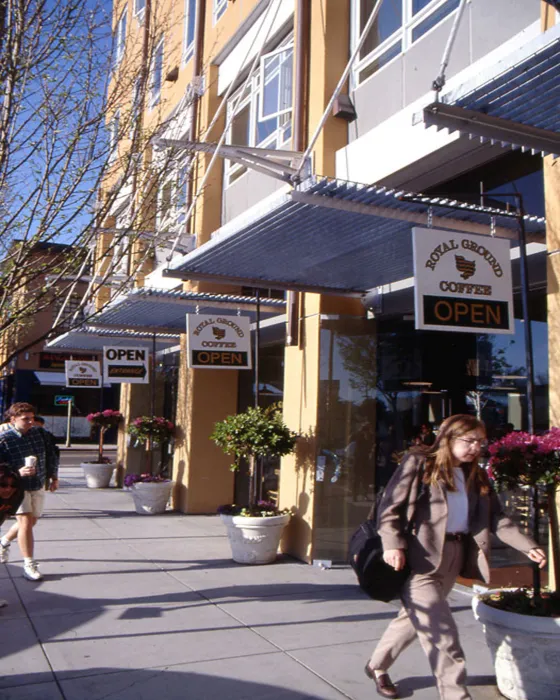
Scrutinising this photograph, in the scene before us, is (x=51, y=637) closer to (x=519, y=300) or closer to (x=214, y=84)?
(x=519, y=300)

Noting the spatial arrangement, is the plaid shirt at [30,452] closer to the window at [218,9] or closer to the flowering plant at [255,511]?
the flowering plant at [255,511]

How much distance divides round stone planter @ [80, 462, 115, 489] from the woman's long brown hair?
14.0m

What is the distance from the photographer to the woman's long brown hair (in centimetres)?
425

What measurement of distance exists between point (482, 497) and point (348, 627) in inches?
94.6

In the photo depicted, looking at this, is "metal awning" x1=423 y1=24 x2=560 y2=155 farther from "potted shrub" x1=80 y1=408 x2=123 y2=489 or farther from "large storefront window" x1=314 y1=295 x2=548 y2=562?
"potted shrub" x1=80 y1=408 x2=123 y2=489

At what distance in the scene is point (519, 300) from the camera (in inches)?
313

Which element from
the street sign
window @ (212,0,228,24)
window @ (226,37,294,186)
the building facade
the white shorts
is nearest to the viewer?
the building facade

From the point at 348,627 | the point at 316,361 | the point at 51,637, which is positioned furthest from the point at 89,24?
the point at 348,627

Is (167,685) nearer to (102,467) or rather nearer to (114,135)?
(114,135)

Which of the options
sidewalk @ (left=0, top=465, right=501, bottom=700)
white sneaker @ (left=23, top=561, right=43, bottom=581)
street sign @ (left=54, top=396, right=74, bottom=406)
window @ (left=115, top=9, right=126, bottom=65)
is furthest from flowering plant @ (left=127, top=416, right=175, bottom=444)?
street sign @ (left=54, top=396, right=74, bottom=406)

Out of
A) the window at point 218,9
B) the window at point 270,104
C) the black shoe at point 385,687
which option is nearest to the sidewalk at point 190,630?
the black shoe at point 385,687

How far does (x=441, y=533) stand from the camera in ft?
13.6

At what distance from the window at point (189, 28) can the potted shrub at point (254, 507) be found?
9388 mm

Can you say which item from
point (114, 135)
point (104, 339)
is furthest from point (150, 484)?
point (114, 135)
